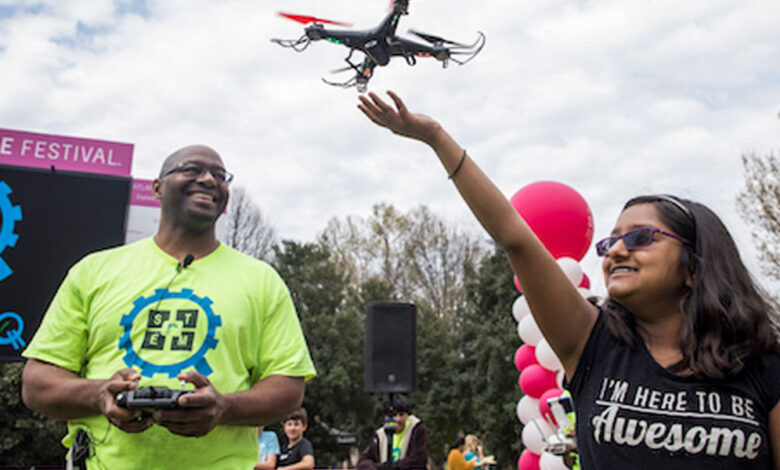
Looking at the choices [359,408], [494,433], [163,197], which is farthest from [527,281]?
[359,408]

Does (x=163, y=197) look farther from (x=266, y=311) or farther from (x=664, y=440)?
(x=664, y=440)

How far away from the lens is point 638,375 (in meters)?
1.57

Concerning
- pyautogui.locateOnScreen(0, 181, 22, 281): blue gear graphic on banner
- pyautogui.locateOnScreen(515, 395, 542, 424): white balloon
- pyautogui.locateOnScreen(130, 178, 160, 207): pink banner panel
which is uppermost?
pyautogui.locateOnScreen(130, 178, 160, 207): pink banner panel

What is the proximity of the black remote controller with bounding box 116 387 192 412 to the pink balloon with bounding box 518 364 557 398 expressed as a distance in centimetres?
634

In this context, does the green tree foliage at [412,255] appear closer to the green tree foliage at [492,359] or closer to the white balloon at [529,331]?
the green tree foliage at [492,359]

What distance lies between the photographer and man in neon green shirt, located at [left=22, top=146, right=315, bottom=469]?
191 cm

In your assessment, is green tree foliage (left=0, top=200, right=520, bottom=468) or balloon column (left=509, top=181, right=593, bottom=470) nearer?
balloon column (left=509, top=181, right=593, bottom=470)

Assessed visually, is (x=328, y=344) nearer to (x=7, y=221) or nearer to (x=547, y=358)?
(x=547, y=358)

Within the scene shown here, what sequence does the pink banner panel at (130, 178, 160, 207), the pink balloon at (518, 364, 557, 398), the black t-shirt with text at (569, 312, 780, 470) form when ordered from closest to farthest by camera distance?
the black t-shirt with text at (569, 312, 780, 470) → the pink balloon at (518, 364, 557, 398) → the pink banner panel at (130, 178, 160, 207)

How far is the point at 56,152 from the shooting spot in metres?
5.44

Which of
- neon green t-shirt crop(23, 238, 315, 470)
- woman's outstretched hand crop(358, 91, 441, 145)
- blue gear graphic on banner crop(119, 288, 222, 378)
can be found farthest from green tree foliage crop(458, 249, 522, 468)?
woman's outstretched hand crop(358, 91, 441, 145)

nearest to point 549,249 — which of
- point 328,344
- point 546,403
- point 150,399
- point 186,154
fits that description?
point 546,403

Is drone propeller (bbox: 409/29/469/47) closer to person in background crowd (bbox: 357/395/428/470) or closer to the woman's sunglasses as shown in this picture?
the woman's sunglasses

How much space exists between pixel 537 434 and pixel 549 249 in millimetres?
2147
